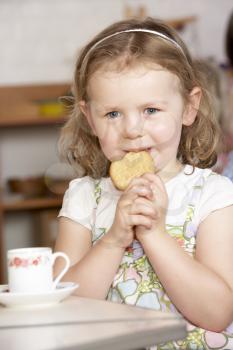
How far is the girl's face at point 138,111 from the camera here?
147cm

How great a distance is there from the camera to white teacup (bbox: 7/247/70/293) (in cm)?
120

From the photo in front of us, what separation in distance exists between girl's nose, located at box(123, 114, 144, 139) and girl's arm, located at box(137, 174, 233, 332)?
16 cm

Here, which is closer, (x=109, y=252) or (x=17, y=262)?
(x=17, y=262)

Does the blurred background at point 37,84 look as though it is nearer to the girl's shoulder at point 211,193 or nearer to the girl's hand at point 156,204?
the girl's shoulder at point 211,193

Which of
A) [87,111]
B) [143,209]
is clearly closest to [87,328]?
[143,209]

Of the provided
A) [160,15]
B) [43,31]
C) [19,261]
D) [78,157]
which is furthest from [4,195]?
[19,261]

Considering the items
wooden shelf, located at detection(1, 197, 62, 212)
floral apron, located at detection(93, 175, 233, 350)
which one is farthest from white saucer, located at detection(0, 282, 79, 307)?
wooden shelf, located at detection(1, 197, 62, 212)

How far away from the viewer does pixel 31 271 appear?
3.95ft

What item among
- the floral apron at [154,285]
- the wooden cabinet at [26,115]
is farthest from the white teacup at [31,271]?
the wooden cabinet at [26,115]

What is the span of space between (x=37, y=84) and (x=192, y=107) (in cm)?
422

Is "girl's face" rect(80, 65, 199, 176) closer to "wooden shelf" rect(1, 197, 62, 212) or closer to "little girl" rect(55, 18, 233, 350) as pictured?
"little girl" rect(55, 18, 233, 350)

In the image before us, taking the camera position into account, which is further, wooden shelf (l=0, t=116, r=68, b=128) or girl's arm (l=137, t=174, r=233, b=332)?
wooden shelf (l=0, t=116, r=68, b=128)

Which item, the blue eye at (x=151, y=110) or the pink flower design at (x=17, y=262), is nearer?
the pink flower design at (x=17, y=262)

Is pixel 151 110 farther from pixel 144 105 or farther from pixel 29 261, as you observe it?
pixel 29 261
